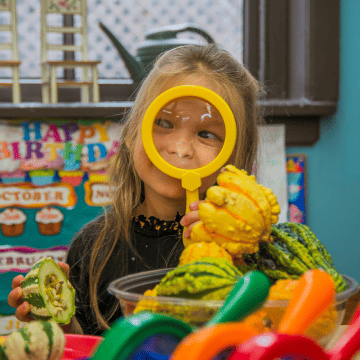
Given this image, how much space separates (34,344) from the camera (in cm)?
36

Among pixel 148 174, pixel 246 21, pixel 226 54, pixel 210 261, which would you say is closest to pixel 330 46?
pixel 246 21

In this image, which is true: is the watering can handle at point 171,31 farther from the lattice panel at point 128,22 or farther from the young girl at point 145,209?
the young girl at point 145,209

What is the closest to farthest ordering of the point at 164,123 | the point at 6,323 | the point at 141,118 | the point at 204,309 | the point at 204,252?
the point at 204,309, the point at 204,252, the point at 164,123, the point at 141,118, the point at 6,323

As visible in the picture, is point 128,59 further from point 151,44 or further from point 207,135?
point 207,135

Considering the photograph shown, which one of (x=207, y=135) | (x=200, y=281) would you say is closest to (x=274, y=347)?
(x=200, y=281)

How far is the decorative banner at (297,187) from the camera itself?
1819mm

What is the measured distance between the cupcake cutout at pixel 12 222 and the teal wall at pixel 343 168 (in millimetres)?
1146

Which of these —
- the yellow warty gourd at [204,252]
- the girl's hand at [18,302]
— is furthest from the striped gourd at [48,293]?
the yellow warty gourd at [204,252]

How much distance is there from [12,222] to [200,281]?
1486 millimetres

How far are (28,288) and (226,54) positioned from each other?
0.81 metres

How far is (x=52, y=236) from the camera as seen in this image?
177 cm

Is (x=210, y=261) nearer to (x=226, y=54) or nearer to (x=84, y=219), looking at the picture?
Answer: (x=226, y=54)

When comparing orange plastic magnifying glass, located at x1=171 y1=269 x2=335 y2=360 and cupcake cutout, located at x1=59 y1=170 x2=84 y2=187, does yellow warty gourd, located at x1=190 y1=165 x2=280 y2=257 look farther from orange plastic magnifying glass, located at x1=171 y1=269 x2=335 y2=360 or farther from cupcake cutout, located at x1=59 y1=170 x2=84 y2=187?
cupcake cutout, located at x1=59 y1=170 x2=84 y2=187

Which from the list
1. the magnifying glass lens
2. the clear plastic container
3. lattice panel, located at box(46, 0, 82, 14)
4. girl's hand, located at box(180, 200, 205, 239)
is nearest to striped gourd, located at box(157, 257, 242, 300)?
the clear plastic container
